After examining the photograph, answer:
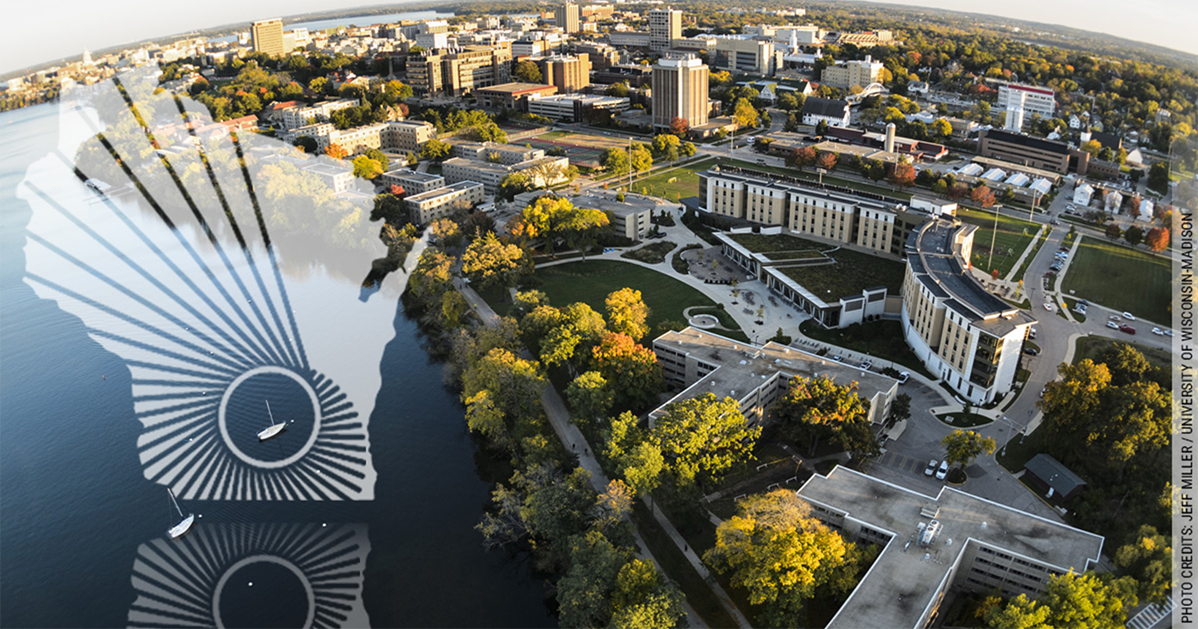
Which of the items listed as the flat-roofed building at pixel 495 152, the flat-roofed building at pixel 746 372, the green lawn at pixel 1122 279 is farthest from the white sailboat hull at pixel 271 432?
the green lawn at pixel 1122 279

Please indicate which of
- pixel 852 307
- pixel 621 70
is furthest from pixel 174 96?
pixel 852 307

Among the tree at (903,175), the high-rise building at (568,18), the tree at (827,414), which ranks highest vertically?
the high-rise building at (568,18)

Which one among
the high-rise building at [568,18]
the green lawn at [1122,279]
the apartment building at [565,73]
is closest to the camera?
the green lawn at [1122,279]

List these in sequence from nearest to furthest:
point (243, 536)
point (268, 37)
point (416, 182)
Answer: point (243, 536)
point (416, 182)
point (268, 37)

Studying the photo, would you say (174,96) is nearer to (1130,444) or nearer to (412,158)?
(412,158)

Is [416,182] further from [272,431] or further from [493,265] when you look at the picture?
[272,431]

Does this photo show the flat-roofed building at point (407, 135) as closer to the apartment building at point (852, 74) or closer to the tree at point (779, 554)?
the apartment building at point (852, 74)

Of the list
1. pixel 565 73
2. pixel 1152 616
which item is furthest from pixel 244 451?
pixel 565 73

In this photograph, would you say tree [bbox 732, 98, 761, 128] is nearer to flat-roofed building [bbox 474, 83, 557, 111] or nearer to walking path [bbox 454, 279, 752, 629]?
flat-roofed building [bbox 474, 83, 557, 111]
